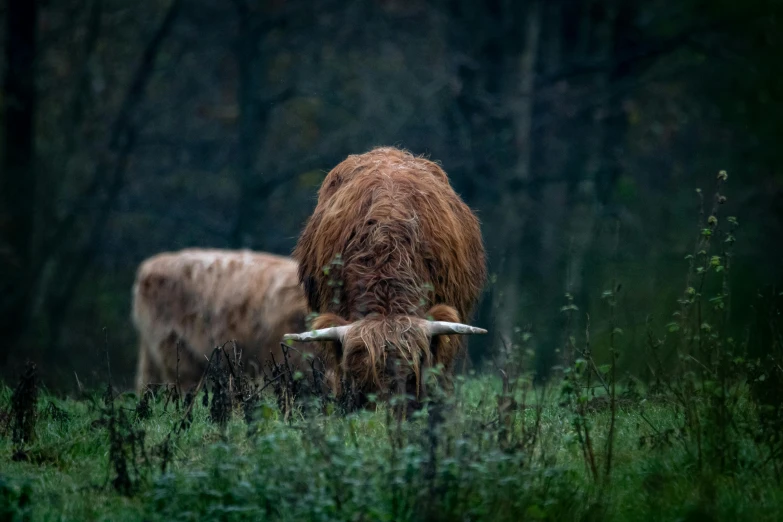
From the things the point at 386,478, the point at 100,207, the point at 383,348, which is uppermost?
the point at 100,207

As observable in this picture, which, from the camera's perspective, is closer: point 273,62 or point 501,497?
point 501,497

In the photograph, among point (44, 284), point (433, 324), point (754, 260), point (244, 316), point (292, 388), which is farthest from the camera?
point (44, 284)

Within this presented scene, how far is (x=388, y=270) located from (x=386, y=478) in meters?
2.62

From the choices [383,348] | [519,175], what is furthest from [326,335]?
[519,175]

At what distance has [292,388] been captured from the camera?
6594 mm

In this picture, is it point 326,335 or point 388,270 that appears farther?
point 388,270

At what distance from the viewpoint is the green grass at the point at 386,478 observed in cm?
473

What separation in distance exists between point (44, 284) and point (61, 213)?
52.0 inches

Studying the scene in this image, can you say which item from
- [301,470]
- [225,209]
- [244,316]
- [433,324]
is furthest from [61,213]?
[301,470]

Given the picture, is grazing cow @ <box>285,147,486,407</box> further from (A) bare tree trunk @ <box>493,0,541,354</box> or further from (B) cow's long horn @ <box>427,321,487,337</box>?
(A) bare tree trunk @ <box>493,0,541,354</box>

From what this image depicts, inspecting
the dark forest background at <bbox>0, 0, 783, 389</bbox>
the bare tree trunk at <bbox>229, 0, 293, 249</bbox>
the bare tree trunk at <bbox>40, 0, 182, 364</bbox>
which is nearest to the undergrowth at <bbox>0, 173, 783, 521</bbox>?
the dark forest background at <bbox>0, 0, 783, 389</bbox>

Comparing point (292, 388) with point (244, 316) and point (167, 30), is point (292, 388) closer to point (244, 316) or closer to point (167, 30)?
point (244, 316)

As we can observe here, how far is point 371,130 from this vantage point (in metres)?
21.1

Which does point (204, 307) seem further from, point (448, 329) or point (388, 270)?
point (448, 329)
